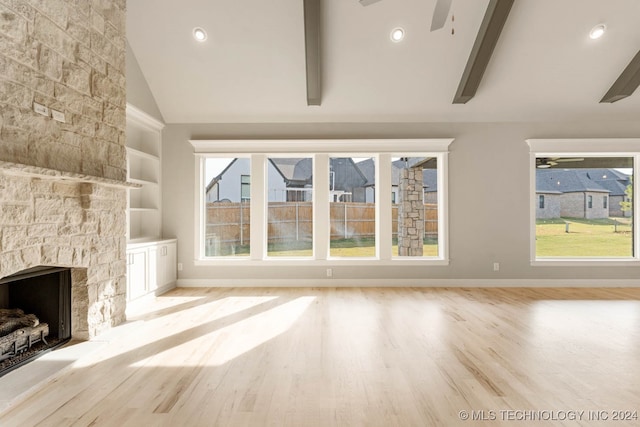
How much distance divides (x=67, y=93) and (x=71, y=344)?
6.91ft

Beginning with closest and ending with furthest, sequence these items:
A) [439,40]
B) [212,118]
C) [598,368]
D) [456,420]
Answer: [456,420] → [598,368] → [439,40] → [212,118]

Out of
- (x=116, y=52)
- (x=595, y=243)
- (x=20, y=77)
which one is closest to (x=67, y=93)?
(x=20, y=77)

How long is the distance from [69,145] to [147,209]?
2275 mm

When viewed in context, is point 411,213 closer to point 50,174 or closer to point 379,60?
point 379,60

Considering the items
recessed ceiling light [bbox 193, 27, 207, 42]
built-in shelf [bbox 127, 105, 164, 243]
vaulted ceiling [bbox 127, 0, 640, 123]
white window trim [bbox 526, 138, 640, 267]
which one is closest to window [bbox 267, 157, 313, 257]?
vaulted ceiling [bbox 127, 0, 640, 123]

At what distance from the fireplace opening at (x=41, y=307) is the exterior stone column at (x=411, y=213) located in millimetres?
4388

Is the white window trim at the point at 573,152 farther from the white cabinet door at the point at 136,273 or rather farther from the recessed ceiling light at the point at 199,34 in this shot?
the white cabinet door at the point at 136,273

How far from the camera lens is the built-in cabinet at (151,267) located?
165 inches

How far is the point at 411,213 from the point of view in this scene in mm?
5586

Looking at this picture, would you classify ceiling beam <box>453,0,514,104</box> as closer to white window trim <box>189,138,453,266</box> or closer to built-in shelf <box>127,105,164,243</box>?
white window trim <box>189,138,453,266</box>

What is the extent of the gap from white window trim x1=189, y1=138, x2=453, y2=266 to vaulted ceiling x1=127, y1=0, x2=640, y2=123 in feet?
1.30

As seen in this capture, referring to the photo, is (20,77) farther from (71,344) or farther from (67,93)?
(71,344)

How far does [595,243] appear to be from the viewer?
5.57 meters

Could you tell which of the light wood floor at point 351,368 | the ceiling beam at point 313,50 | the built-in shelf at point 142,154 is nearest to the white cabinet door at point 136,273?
the light wood floor at point 351,368
